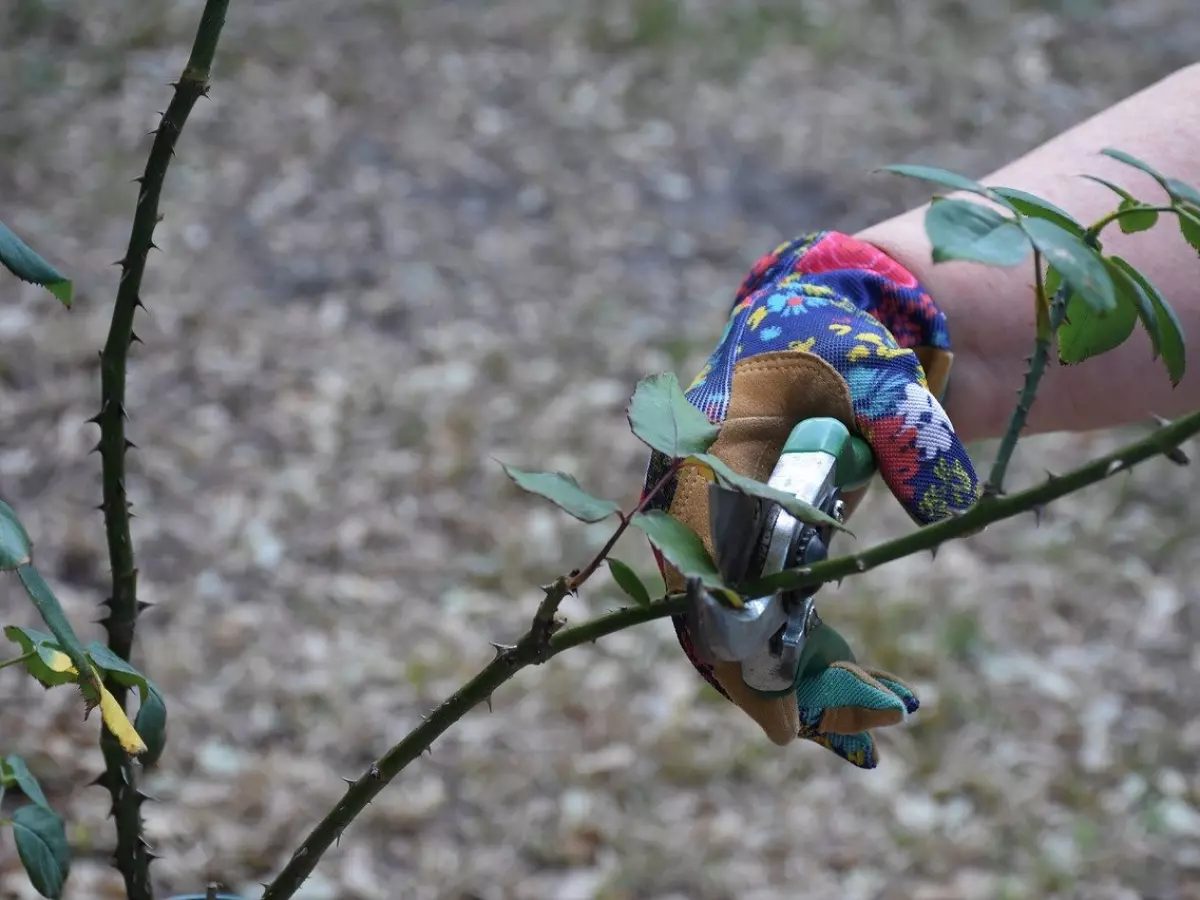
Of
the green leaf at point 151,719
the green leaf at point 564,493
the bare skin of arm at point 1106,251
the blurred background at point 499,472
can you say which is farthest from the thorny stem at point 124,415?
the blurred background at point 499,472

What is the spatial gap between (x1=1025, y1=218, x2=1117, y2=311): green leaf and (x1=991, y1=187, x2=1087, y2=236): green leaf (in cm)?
5

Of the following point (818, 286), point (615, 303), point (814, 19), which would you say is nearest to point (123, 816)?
point (818, 286)

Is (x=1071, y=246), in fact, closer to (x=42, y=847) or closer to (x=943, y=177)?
(x=943, y=177)

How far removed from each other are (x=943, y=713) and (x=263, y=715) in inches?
40.9

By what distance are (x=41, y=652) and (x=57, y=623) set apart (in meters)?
0.04

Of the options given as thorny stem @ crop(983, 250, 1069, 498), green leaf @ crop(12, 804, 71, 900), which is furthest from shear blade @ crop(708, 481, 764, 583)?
green leaf @ crop(12, 804, 71, 900)

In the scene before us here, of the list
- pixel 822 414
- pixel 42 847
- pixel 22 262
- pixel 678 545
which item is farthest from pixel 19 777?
pixel 822 414

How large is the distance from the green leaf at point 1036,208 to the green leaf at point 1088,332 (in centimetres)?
9

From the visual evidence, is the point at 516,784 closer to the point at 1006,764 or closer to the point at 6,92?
the point at 1006,764

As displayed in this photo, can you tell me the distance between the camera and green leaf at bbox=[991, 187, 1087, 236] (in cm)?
47

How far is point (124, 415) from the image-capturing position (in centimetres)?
66

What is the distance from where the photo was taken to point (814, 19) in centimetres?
386

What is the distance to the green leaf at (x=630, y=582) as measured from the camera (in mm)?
503

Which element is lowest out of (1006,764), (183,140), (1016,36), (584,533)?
(1006,764)
